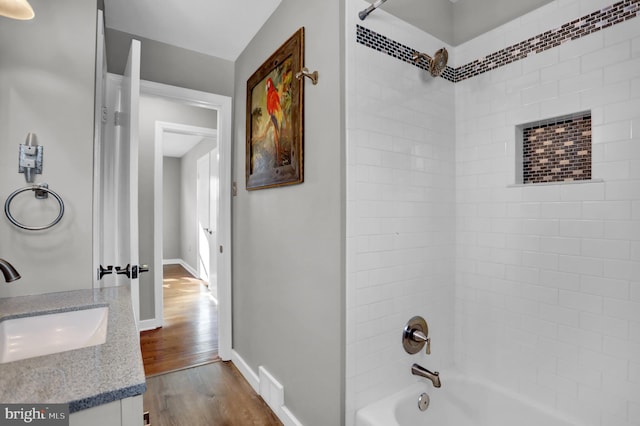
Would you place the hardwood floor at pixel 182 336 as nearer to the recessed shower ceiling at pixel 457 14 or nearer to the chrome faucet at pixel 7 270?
the chrome faucet at pixel 7 270

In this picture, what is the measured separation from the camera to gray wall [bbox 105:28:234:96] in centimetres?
230

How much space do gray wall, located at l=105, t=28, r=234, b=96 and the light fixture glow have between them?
4.79 feet

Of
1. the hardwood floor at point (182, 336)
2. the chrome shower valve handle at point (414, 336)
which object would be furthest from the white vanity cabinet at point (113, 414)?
the hardwood floor at point (182, 336)

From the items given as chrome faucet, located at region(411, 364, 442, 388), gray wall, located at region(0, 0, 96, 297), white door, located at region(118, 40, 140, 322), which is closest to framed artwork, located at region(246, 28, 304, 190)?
white door, located at region(118, 40, 140, 322)

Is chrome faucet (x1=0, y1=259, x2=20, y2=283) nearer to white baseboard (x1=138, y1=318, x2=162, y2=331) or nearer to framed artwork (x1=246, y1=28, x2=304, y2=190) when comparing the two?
framed artwork (x1=246, y1=28, x2=304, y2=190)

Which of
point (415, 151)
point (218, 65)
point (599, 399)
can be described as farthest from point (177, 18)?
point (599, 399)

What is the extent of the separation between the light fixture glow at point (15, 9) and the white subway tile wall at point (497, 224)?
116cm

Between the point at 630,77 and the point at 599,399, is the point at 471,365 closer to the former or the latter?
the point at 599,399

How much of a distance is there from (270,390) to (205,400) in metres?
0.50

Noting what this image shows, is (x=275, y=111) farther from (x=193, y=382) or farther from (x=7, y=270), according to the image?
(x=193, y=382)

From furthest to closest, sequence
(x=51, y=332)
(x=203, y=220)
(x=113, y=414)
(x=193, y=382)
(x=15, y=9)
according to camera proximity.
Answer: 1. (x=203, y=220)
2. (x=193, y=382)
3. (x=51, y=332)
4. (x=15, y=9)
5. (x=113, y=414)

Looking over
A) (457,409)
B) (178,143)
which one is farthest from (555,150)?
(178,143)

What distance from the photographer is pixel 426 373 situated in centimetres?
164

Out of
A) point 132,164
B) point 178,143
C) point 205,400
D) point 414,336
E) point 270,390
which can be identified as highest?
point 178,143
